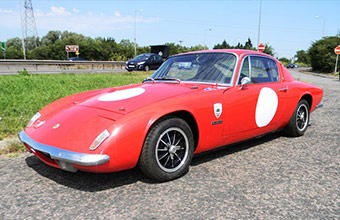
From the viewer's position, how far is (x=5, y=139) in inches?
174

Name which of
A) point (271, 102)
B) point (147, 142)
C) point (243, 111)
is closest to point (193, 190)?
point (147, 142)

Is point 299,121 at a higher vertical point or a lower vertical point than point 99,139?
lower

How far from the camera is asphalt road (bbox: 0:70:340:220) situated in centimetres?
247

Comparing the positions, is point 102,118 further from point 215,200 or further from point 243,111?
point 243,111

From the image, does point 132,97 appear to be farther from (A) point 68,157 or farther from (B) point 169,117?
(A) point 68,157

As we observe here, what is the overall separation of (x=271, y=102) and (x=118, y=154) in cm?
239

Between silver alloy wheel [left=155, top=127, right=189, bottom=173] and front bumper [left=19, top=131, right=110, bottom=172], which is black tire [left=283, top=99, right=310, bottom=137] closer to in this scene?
silver alloy wheel [left=155, top=127, right=189, bottom=173]

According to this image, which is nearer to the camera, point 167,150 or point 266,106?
point 167,150

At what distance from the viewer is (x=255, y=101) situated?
3914mm

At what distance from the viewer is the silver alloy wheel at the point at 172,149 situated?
9.93 ft

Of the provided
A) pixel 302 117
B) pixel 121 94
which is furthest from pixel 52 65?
pixel 121 94

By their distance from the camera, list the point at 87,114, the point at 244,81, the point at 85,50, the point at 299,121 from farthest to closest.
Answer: the point at 85,50
the point at 299,121
the point at 244,81
the point at 87,114

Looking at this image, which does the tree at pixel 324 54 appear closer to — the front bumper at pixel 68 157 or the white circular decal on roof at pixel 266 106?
the white circular decal on roof at pixel 266 106

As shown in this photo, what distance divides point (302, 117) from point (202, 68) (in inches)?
82.5
